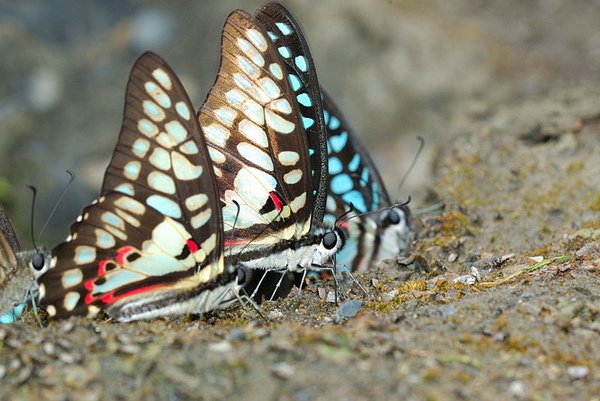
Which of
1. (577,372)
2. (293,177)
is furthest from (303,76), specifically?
(577,372)

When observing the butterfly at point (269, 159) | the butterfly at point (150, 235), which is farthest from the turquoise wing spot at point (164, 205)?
the butterfly at point (269, 159)

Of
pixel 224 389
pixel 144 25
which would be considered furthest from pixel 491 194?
pixel 144 25

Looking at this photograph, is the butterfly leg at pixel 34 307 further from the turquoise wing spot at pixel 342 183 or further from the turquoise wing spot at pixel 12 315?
the turquoise wing spot at pixel 342 183

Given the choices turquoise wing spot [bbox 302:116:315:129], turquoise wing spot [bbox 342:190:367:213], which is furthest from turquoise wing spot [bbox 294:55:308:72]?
turquoise wing spot [bbox 342:190:367:213]

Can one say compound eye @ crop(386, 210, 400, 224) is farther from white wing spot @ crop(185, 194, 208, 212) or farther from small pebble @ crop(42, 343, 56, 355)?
small pebble @ crop(42, 343, 56, 355)

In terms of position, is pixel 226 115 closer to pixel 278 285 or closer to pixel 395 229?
pixel 278 285
